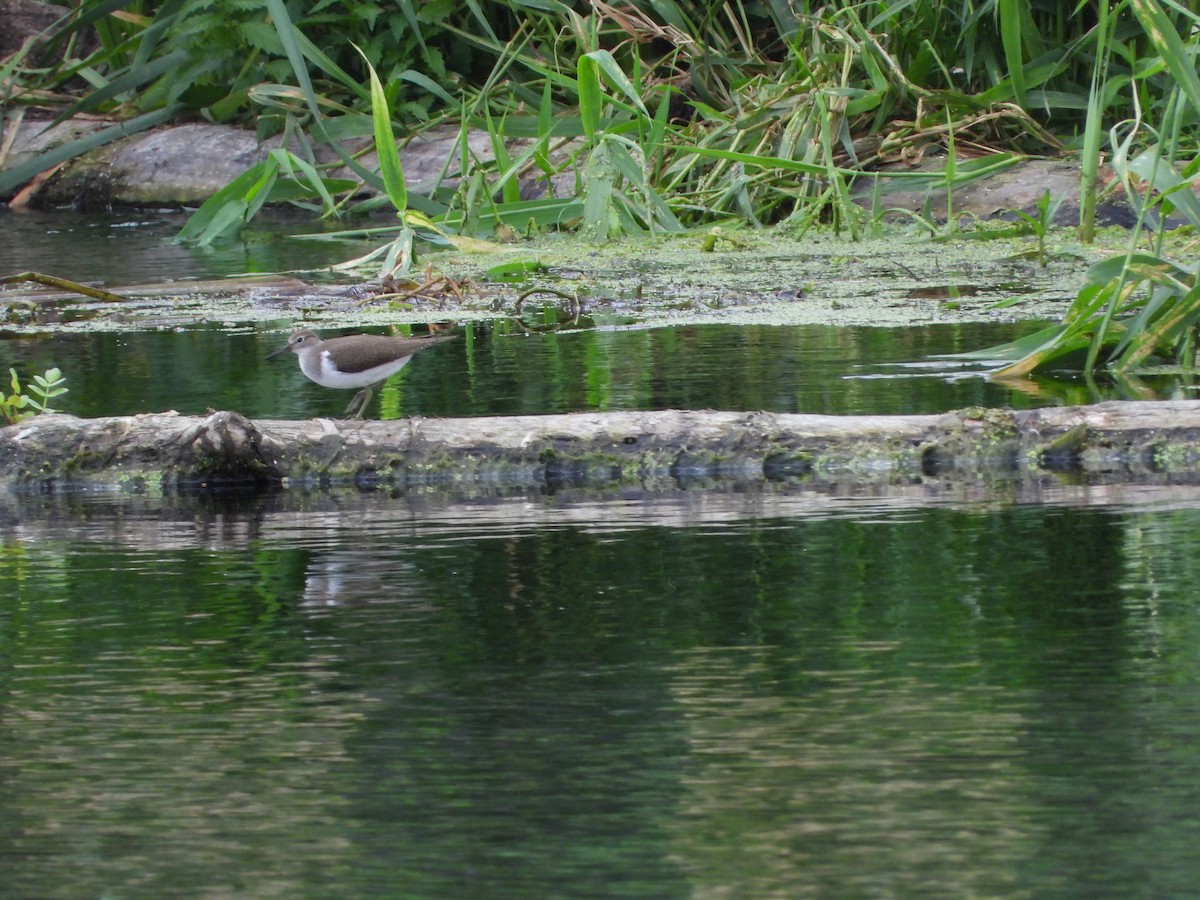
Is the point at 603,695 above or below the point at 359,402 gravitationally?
below

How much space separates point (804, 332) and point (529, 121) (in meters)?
4.50

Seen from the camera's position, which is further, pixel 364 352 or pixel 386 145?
pixel 386 145

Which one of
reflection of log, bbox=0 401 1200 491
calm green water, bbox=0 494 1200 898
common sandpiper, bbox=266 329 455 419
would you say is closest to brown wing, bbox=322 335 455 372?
common sandpiper, bbox=266 329 455 419

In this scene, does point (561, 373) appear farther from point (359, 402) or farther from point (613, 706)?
point (613, 706)

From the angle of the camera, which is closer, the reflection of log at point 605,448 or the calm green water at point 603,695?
the calm green water at point 603,695

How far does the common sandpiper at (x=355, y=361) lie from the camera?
19.7ft

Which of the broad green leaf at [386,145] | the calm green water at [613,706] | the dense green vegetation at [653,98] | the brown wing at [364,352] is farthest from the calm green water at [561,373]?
the calm green water at [613,706]

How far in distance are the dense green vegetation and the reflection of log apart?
2702 millimetres

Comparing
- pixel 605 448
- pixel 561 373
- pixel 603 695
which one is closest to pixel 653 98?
pixel 561 373

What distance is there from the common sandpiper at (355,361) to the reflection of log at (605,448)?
31.4 inches

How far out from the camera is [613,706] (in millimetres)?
3098

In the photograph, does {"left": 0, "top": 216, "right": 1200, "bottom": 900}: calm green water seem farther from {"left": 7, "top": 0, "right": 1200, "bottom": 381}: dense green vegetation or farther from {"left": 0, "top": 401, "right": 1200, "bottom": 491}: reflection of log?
{"left": 7, "top": 0, "right": 1200, "bottom": 381}: dense green vegetation

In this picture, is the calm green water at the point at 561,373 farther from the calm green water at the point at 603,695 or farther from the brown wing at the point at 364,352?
the calm green water at the point at 603,695

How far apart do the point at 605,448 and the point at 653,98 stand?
778 centimetres
